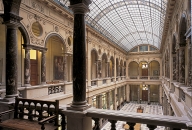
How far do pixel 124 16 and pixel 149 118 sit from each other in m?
18.6

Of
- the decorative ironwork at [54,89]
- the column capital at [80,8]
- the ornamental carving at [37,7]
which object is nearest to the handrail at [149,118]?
the column capital at [80,8]

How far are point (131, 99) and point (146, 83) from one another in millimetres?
5950

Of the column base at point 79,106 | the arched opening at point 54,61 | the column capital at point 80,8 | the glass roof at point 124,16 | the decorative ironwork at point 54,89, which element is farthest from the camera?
the glass roof at point 124,16

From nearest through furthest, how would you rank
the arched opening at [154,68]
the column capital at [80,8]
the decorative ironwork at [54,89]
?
the column capital at [80,8] < the decorative ironwork at [54,89] < the arched opening at [154,68]

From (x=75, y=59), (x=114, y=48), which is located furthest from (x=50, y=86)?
(x=114, y=48)

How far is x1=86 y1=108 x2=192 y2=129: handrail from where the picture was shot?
273cm

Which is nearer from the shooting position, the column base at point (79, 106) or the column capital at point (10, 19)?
the column base at point (79, 106)

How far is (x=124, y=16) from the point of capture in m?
19.8

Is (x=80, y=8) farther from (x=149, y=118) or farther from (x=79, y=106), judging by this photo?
(x=149, y=118)

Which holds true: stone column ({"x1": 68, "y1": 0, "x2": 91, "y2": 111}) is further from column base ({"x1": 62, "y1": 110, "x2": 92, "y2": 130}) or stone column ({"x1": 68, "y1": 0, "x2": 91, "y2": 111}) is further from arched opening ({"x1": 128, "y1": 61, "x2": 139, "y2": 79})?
arched opening ({"x1": 128, "y1": 61, "x2": 139, "y2": 79})

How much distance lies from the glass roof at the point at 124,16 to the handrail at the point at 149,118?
10.4m

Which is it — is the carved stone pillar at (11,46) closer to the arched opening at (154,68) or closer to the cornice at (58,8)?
the cornice at (58,8)

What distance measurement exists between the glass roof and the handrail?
10375mm

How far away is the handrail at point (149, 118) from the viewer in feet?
8.95
